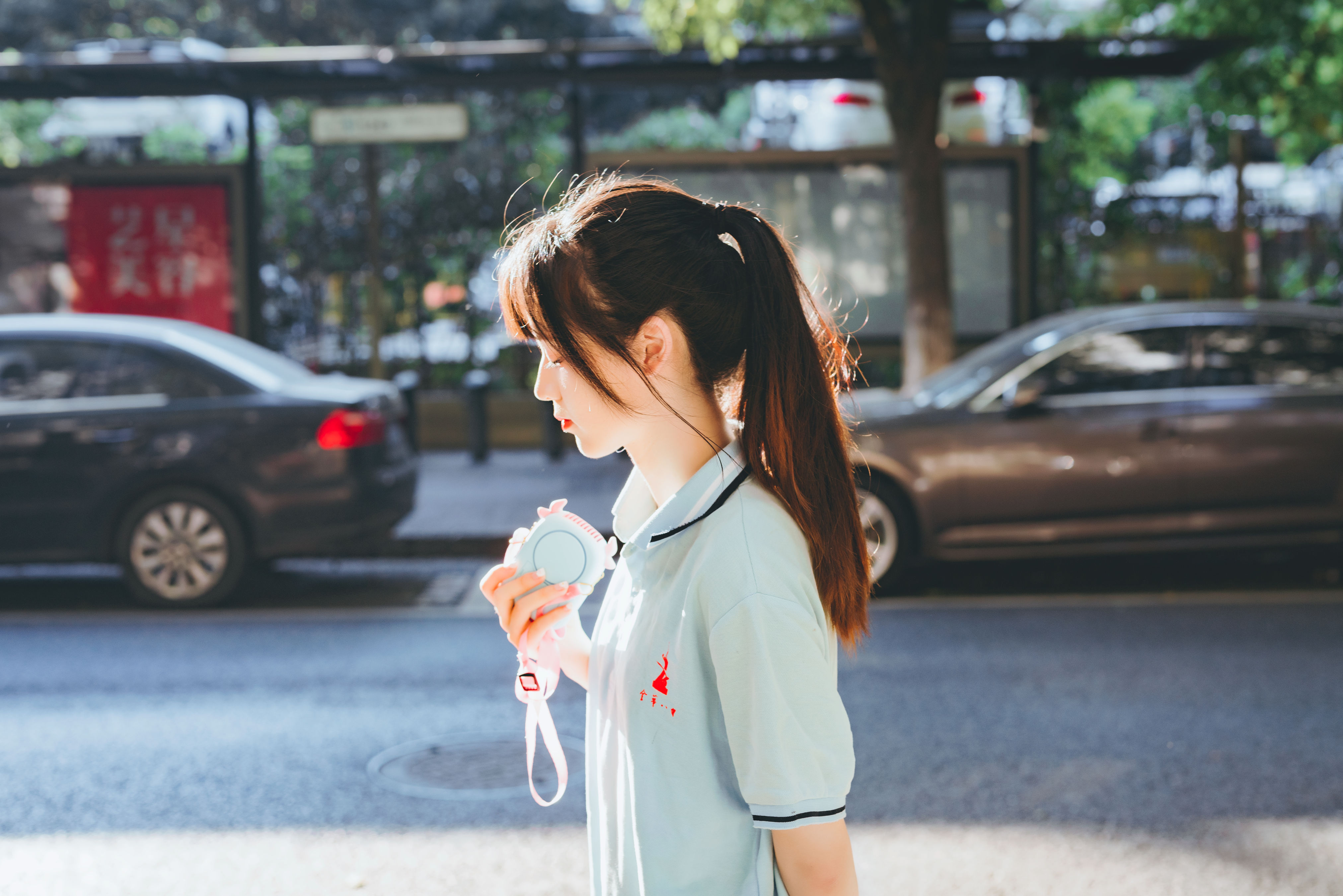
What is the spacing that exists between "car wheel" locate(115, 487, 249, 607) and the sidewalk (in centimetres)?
117

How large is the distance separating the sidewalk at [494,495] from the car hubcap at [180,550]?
1.24m

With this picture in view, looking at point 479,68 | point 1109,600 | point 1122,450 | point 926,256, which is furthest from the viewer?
point 479,68

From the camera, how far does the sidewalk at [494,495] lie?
30.1ft

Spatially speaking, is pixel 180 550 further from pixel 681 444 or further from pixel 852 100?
pixel 852 100

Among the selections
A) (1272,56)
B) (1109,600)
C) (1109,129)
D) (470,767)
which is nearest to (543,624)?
(470,767)

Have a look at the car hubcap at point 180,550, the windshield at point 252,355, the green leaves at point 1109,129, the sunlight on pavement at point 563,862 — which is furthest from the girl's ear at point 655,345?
the green leaves at point 1109,129

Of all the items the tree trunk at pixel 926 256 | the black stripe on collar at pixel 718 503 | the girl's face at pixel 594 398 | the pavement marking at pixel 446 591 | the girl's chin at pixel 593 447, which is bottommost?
the pavement marking at pixel 446 591

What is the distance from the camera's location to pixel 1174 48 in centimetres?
1238

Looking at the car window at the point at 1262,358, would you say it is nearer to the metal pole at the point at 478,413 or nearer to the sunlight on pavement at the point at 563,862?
the sunlight on pavement at the point at 563,862

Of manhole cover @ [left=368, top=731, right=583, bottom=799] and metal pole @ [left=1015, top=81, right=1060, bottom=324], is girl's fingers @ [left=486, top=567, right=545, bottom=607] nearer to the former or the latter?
manhole cover @ [left=368, top=731, right=583, bottom=799]

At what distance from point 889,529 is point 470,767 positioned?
3.54 meters

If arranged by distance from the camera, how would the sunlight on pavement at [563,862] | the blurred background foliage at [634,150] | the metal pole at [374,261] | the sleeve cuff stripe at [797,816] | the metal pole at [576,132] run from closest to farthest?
the sleeve cuff stripe at [797,816] < the sunlight on pavement at [563,862] < the blurred background foliage at [634,150] < the metal pole at [576,132] < the metal pole at [374,261]

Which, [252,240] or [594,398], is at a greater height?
[252,240]

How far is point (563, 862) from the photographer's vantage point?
377 centimetres
